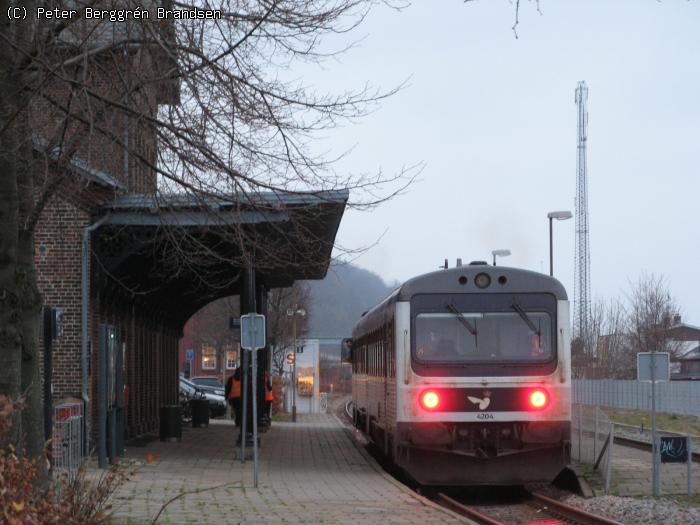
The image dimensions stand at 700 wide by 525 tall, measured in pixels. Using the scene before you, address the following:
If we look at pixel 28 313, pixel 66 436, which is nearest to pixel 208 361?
pixel 66 436

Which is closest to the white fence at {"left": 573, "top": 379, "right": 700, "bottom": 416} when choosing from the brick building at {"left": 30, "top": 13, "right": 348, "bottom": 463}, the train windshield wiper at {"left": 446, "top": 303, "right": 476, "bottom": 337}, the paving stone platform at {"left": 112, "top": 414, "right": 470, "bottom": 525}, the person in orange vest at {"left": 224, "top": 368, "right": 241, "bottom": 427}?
the brick building at {"left": 30, "top": 13, "right": 348, "bottom": 463}

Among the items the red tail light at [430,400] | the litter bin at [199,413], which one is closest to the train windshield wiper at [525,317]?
the red tail light at [430,400]

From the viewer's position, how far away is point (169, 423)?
2572cm

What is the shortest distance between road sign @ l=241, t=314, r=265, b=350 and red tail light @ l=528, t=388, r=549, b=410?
3861 millimetres

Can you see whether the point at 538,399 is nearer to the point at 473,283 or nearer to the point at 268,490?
the point at 473,283

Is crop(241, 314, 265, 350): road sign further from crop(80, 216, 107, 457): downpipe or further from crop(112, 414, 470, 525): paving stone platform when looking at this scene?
crop(80, 216, 107, 457): downpipe

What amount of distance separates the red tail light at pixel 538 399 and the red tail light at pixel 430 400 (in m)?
1.23

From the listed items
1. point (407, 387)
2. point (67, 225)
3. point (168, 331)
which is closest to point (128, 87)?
point (407, 387)

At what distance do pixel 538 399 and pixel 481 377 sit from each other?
31.9 inches

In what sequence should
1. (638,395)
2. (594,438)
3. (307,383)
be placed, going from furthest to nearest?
1. (307,383)
2. (638,395)
3. (594,438)

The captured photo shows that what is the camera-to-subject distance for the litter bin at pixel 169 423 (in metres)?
25.6

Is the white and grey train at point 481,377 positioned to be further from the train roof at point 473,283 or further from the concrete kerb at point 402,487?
the concrete kerb at point 402,487

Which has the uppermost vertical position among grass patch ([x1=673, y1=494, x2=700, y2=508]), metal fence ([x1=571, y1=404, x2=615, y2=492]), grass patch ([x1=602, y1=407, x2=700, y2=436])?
metal fence ([x1=571, y1=404, x2=615, y2=492])

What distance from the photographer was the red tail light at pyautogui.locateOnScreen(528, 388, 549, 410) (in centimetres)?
1602
